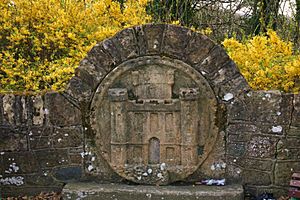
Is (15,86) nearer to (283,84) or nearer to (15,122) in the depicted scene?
(15,122)

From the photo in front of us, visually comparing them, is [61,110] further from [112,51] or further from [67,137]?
[112,51]

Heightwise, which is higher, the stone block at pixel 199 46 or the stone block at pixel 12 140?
the stone block at pixel 199 46

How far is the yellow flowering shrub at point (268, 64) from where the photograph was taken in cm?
431

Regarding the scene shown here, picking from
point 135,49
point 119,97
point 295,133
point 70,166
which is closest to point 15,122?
point 70,166

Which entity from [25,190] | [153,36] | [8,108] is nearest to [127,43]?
[153,36]

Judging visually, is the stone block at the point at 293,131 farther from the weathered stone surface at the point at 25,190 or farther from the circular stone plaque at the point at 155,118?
the weathered stone surface at the point at 25,190

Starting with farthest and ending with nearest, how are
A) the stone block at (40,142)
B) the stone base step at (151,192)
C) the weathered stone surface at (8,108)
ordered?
the stone block at (40,142) < the weathered stone surface at (8,108) < the stone base step at (151,192)

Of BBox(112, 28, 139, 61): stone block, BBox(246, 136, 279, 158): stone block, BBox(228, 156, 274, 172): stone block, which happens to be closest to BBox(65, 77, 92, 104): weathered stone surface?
BBox(112, 28, 139, 61): stone block

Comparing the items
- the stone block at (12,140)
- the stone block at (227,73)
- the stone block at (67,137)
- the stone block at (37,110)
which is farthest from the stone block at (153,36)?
the stone block at (12,140)

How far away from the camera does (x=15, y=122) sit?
4.01 m

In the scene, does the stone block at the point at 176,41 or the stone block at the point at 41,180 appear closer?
the stone block at the point at 176,41

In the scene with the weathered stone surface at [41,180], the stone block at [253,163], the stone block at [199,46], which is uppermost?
the stone block at [199,46]

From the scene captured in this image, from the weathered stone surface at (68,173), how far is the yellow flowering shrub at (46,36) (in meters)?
1.04

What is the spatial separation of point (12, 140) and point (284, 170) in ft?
8.37
